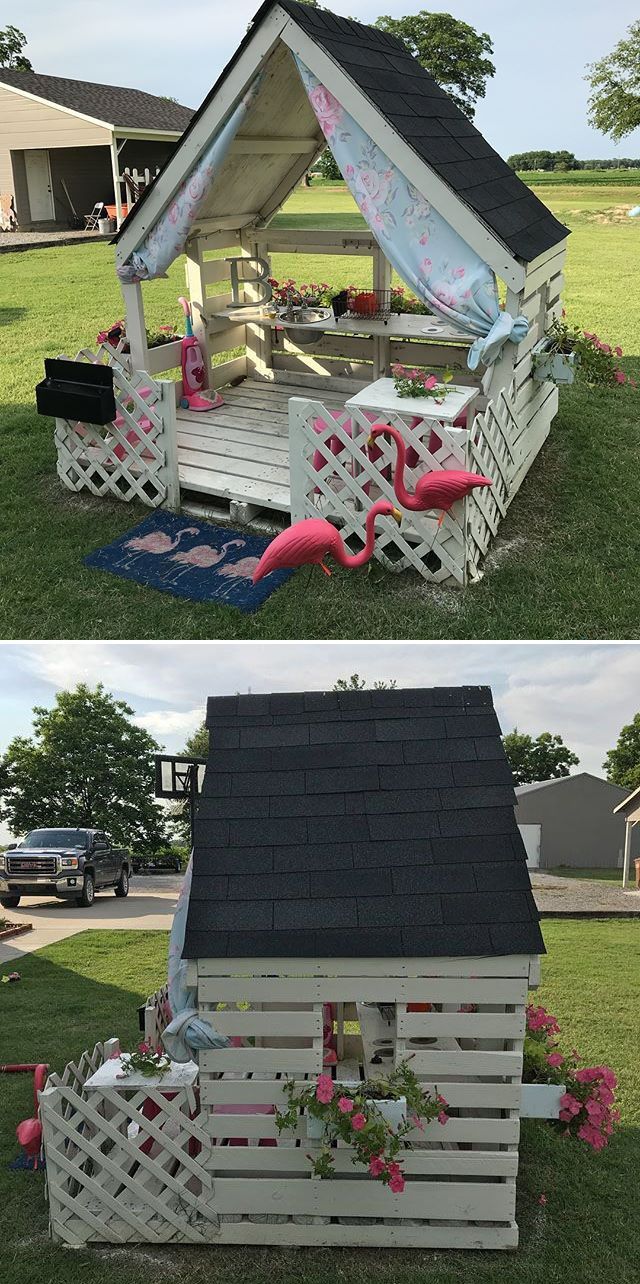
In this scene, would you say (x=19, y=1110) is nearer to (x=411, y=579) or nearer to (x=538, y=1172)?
(x=538, y=1172)

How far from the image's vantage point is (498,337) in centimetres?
597

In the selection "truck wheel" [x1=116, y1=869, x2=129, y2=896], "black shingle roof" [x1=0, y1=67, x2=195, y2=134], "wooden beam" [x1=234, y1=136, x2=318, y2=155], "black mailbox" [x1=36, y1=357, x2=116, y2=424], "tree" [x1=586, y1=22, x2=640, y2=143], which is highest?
"tree" [x1=586, y1=22, x2=640, y2=143]

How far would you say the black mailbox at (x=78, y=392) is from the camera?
7.11 metres

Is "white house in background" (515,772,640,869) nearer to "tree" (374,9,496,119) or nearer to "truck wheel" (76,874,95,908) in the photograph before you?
"truck wheel" (76,874,95,908)

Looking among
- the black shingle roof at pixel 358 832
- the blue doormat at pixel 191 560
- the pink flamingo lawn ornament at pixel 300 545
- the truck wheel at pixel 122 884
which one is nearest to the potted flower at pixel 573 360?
the blue doormat at pixel 191 560

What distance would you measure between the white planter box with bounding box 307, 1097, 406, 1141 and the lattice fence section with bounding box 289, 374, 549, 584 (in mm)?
3546

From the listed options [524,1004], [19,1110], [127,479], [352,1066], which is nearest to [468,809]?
[524,1004]

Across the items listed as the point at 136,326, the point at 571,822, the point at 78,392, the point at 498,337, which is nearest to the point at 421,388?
the point at 498,337

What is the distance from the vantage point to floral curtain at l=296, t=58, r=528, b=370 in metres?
5.95

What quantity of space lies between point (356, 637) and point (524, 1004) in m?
2.78

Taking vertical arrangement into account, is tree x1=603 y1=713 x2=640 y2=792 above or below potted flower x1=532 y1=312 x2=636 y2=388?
below

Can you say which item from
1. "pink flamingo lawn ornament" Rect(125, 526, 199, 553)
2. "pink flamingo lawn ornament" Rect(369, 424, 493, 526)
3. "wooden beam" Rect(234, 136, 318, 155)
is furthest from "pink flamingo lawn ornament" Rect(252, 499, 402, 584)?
"wooden beam" Rect(234, 136, 318, 155)

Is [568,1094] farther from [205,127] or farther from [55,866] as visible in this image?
[55,866]

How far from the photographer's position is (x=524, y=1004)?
137 inches
